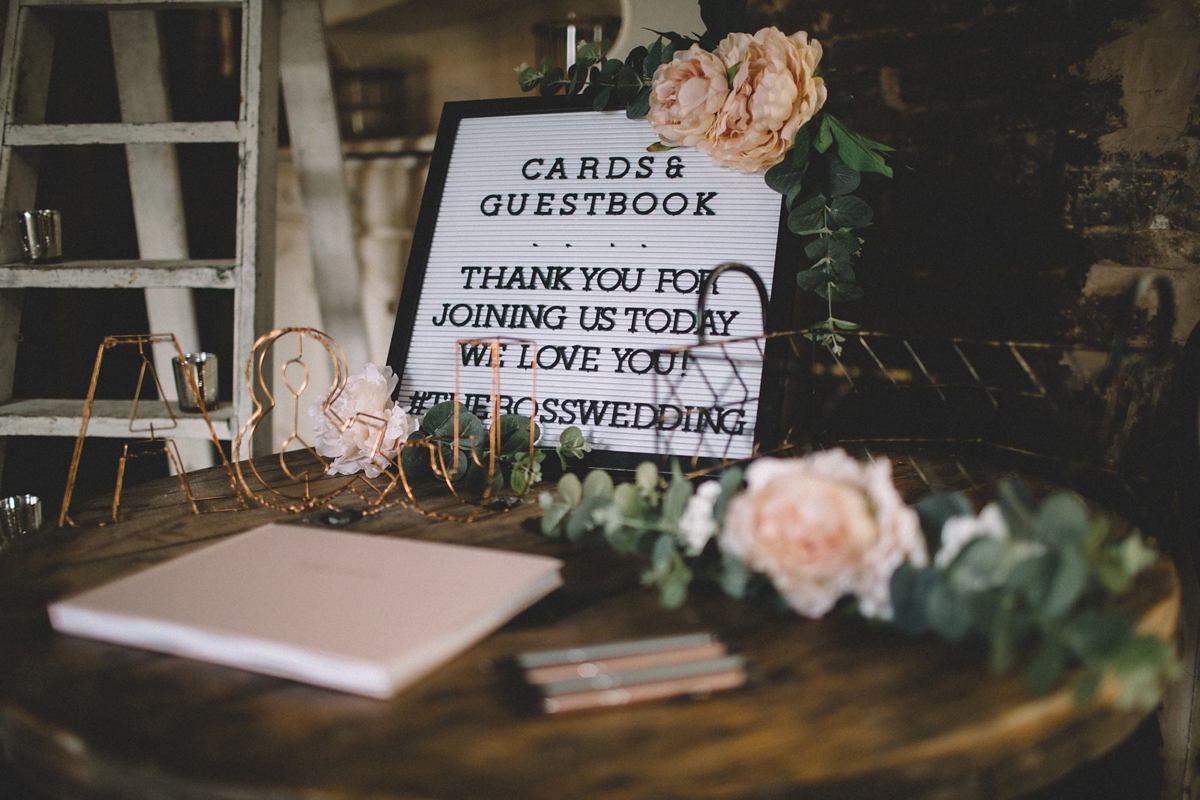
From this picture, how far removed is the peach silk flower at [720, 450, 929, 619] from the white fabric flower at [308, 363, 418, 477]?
1.71 ft

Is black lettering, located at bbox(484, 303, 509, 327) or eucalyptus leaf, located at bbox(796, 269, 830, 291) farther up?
eucalyptus leaf, located at bbox(796, 269, 830, 291)

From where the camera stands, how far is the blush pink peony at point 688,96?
97 cm

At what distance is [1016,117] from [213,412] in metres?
1.43

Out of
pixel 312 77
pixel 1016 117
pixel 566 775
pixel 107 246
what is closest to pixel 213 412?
pixel 312 77

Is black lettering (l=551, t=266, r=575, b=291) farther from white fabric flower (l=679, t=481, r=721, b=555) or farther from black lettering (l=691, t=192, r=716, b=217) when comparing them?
white fabric flower (l=679, t=481, r=721, b=555)

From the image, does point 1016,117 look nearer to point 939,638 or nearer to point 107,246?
point 939,638

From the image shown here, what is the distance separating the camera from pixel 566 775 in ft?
1.38

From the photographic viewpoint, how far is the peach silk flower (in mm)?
507

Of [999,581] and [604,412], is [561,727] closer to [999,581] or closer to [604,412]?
[999,581]

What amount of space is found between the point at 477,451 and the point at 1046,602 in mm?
635

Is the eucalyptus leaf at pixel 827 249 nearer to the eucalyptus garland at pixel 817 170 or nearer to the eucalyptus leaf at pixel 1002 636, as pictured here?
the eucalyptus garland at pixel 817 170

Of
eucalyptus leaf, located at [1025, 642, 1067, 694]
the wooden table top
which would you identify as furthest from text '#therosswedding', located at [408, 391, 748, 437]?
eucalyptus leaf, located at [1025, 642, 1067, 694]

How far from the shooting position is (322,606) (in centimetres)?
58

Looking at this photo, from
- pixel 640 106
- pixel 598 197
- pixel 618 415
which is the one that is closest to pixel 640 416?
pixel 618 415
